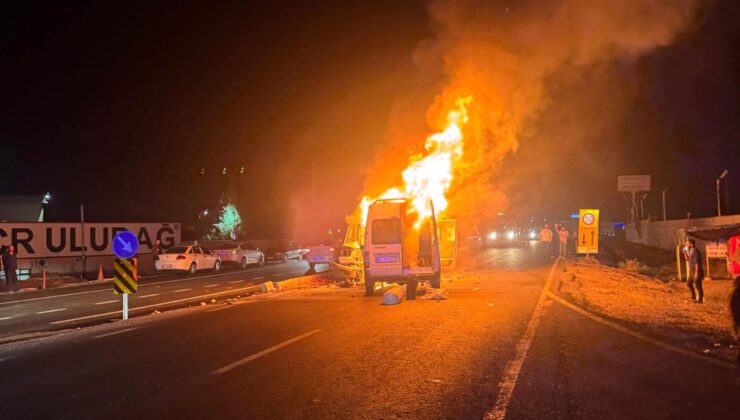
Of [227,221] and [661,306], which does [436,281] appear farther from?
[227,221]

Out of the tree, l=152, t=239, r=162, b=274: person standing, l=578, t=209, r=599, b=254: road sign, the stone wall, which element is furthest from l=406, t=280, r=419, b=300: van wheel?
the tree

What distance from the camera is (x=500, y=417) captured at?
579cm

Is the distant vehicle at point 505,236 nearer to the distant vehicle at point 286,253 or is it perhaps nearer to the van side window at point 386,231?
the distant vehicle at point 286,253

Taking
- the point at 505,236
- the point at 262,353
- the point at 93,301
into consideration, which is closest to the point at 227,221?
the point at 505,236

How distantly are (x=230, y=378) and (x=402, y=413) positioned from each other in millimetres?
2695

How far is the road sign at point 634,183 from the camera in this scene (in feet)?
191

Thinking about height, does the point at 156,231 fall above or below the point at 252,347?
above

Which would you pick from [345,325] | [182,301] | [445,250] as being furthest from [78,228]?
[345,325]

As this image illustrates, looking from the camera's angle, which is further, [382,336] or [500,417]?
[382,336]

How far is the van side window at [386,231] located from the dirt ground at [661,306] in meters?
4.93

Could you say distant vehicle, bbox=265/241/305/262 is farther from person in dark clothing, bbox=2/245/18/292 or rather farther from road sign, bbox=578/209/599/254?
road sign, bbox=578/209/599/254

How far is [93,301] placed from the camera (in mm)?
Result: 18547

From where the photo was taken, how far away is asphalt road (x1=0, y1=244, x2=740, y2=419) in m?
6.22

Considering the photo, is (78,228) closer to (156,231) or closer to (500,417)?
(156,231)
